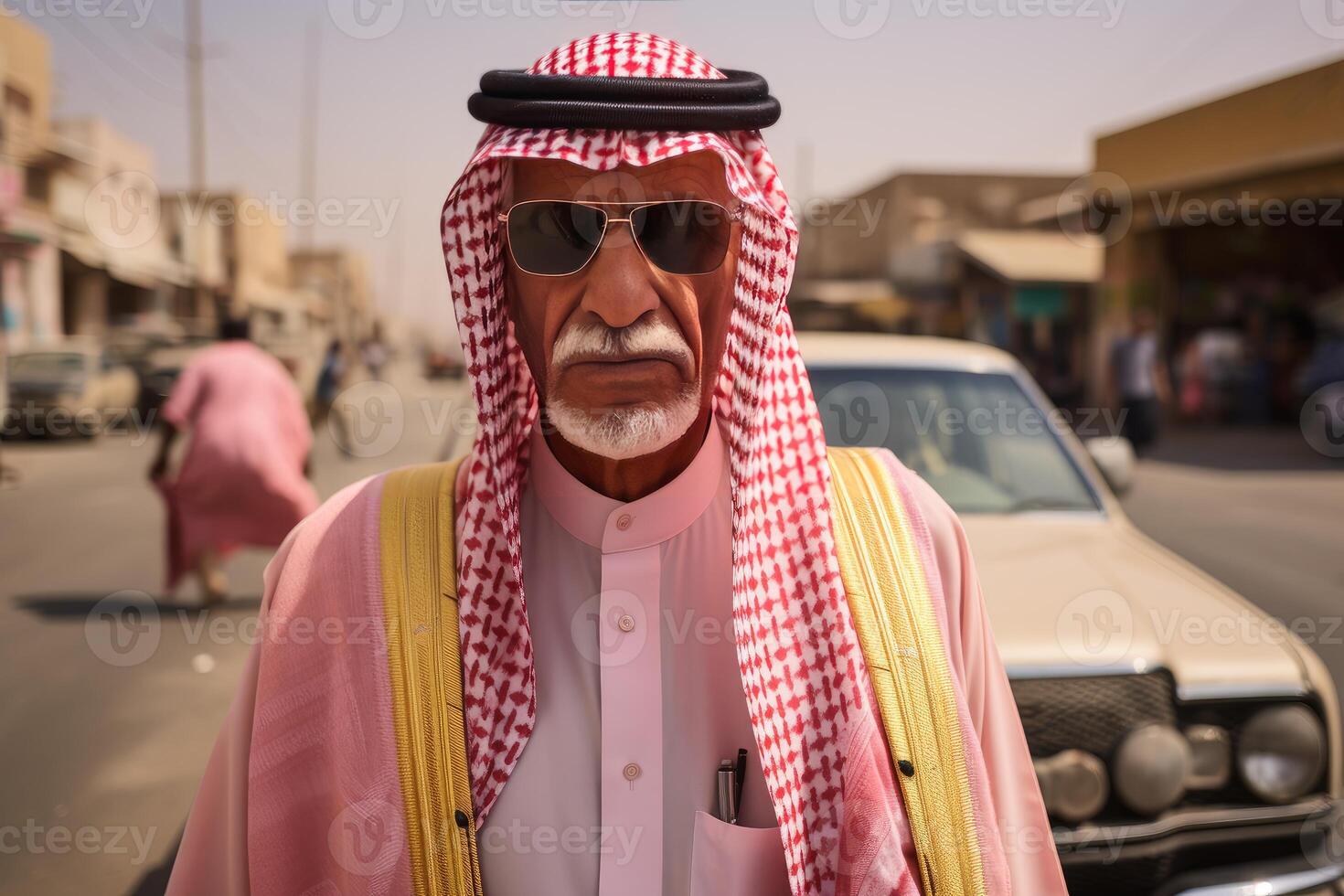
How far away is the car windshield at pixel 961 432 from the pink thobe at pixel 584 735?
2.02 m

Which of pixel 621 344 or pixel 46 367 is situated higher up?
pixel 621 344

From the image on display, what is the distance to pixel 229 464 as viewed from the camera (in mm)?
5941

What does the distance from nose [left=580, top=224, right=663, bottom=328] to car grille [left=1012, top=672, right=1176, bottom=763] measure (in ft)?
4.77

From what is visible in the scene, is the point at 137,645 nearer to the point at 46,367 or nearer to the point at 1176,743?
the point at 1176,743

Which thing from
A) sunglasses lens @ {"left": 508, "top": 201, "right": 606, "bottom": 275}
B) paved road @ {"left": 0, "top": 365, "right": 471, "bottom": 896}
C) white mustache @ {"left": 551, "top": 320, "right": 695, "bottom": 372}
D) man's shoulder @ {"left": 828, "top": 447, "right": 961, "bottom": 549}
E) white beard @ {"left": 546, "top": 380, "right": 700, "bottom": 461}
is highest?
sunglasses lens @ {"left": 508, "top": 201, "right": 606, "bottom": 275}

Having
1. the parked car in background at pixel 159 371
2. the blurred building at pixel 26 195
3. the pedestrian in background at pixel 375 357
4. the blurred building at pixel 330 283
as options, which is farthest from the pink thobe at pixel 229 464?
the blurred building at pixel 330 283

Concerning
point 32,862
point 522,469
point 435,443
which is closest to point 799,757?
point 522,469

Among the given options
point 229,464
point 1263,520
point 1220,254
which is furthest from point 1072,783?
point 1220,254

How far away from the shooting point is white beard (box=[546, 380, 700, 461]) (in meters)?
1.46

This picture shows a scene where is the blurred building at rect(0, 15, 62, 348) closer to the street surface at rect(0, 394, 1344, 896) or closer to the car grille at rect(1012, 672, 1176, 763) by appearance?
the street surface at rect(0, 394, 1344, 896)

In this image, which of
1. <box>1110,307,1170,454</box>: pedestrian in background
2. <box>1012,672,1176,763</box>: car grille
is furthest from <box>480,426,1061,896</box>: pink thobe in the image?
<box>1110,307,1170,454</box>: pedestrian in background

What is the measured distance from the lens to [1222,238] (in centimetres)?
2103

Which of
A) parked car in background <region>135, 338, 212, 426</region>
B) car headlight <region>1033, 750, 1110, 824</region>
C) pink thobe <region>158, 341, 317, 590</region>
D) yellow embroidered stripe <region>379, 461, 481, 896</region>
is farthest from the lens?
parked car in background <region>135, 338, 212, 426</region>

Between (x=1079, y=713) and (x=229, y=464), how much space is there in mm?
5056
